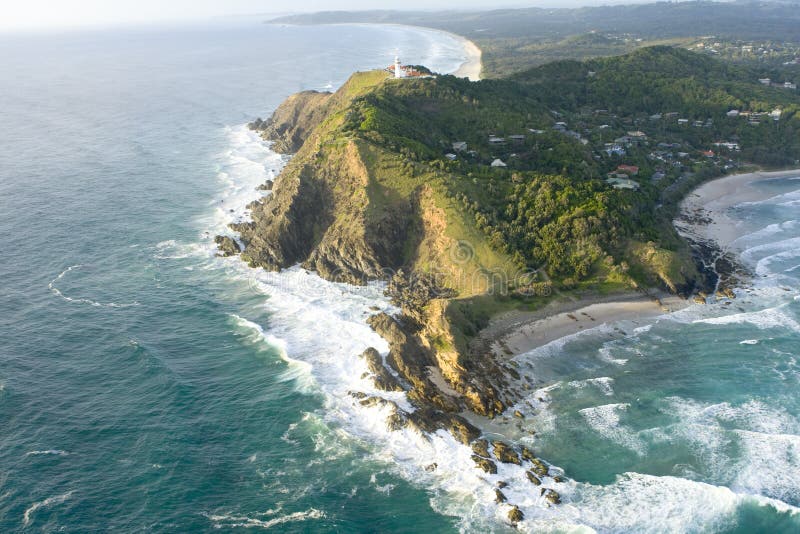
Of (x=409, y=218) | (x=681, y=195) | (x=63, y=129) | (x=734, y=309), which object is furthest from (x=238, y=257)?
(x=63, y=129)

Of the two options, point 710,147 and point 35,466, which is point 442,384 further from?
point 710,147

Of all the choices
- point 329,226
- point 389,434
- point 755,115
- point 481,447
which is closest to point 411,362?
point 389,434

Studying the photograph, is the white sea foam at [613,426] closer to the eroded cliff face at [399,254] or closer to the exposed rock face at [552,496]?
the eroded cliff face at [399,254]

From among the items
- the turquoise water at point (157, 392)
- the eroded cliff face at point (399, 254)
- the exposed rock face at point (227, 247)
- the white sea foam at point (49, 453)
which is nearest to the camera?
the turquoise water at point (157, 392)

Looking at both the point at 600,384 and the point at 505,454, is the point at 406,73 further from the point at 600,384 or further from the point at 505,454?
the point at 505,454

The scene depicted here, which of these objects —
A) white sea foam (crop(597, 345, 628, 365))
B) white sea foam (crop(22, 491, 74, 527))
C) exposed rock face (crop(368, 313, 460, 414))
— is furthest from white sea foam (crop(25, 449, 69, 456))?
white sea foam (crop(597, 345, 628, 365))

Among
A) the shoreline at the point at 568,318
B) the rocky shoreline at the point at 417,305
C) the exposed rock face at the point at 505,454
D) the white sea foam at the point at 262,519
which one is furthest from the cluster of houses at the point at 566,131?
the white sea foam at the point at 262,519

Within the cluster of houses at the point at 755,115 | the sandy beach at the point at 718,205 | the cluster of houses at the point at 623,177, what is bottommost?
the sandy beach at the point at 718,205

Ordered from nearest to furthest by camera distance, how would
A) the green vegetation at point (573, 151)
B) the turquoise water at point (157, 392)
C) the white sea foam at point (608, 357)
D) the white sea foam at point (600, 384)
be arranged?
the turquoise water at point (157, 392), the white sea foam at point (600, 384), the white sea foam at point (608, 357), the green vegetation at point (573, 151)
